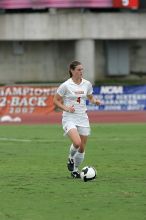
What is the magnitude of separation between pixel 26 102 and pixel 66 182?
25.4 metres

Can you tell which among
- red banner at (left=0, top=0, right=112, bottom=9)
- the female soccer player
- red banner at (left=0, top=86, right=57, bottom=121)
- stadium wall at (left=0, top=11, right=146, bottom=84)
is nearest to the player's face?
the female soccer player

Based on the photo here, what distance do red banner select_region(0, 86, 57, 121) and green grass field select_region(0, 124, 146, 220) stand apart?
43.2ft

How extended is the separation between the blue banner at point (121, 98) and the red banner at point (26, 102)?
2.25m

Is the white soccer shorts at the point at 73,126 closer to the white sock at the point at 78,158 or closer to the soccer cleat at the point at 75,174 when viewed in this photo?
the white sock at the point at 78,158

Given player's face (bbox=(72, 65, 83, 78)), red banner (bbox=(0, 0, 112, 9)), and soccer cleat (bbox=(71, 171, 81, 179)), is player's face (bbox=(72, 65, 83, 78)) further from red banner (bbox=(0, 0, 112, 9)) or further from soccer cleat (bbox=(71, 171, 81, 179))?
red banner (bbox=(0, 0, 112, 9))

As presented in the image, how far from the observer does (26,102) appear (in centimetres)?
3912

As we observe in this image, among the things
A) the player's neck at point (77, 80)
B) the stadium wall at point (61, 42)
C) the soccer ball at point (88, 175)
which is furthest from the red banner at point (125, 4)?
the soccer ball at point (88, 175)

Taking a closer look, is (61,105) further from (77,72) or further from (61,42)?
(61,42)

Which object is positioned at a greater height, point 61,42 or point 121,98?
point 61,42

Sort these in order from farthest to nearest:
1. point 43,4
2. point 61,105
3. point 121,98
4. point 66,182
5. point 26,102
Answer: point 43,4
point 121,98
point 26,102
point 61,105
point 66,182

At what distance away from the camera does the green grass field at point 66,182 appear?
10742 mm

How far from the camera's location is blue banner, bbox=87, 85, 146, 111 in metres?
39.8

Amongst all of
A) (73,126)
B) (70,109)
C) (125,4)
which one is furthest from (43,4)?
(70,109)

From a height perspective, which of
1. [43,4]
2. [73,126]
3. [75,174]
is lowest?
[75,174]
